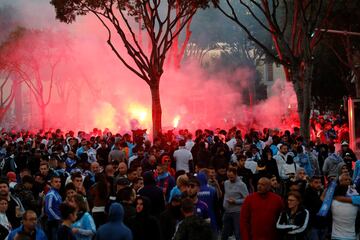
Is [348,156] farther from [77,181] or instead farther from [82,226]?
[82,226]

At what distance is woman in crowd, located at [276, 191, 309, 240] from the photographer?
949cm

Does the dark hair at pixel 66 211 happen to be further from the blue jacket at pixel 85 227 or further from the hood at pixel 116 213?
the hood at pixel 116 213

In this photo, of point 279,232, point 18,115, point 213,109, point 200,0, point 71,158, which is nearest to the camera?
point 279,232

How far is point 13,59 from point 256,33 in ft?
90.4

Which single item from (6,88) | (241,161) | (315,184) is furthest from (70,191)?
(6,88)

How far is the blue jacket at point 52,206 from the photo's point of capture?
1070cm

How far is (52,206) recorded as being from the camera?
1080 centimetres

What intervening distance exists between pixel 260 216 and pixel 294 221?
0.43m

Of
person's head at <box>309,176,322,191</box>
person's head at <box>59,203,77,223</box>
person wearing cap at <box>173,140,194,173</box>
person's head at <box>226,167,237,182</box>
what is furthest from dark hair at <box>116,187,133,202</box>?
person wearing cap at <box>173,140,194,173</box>

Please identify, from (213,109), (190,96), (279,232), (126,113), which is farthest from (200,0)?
(213,109)

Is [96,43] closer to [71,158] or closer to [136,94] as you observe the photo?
[136,94]

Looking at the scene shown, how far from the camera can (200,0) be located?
1079 inches

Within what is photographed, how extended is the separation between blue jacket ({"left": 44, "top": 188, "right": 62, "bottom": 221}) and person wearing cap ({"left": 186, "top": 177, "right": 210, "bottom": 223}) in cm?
187

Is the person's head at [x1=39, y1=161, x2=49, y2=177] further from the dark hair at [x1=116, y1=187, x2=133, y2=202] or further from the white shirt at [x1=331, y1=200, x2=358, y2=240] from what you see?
the white shirt at [x1=331, y1=200, x2=358, y2=240]
